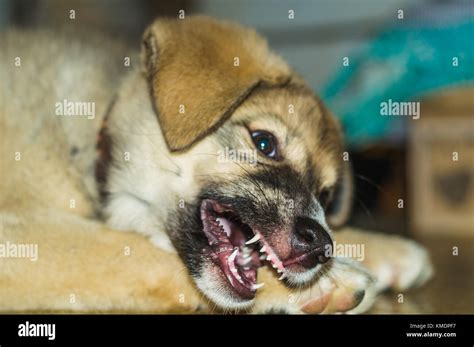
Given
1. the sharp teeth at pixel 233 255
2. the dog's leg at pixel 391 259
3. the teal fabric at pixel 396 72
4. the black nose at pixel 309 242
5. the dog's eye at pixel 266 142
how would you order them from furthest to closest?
the teal fabric at pixel 396 72, the dog's leg at pixel 391 259, the dog's eye at pixel 266 142, the sharp teeth at pixel 233 255, the black nose at pixel 309 242

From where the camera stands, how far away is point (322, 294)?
8.71ft

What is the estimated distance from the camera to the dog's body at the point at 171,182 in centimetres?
254

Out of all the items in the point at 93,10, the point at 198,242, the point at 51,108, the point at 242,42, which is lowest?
the point at 198,242

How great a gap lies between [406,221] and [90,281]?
3426 millimetres

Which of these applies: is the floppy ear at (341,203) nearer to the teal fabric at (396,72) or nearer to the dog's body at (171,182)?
the dog's body at (171,182)

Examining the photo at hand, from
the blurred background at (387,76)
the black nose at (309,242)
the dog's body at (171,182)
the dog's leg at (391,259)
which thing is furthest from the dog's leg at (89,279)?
the blurred background at (387,76)

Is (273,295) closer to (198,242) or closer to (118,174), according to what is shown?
(198,242)

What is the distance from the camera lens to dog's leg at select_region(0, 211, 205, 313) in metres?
2.51

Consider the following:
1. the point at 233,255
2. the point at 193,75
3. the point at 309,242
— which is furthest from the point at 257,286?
the point at 193,75

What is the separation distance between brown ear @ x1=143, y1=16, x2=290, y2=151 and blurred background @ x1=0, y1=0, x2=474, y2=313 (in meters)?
1.14

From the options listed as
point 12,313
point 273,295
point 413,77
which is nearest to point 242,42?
point 273,295

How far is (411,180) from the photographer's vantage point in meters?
5.62

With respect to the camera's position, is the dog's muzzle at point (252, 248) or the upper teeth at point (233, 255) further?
the upper teeth at point (233, 255)

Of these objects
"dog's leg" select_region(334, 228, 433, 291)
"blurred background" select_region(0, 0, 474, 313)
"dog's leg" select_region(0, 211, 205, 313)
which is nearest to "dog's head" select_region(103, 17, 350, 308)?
"dog's leg" select_region(0, 211, 205, 313)
